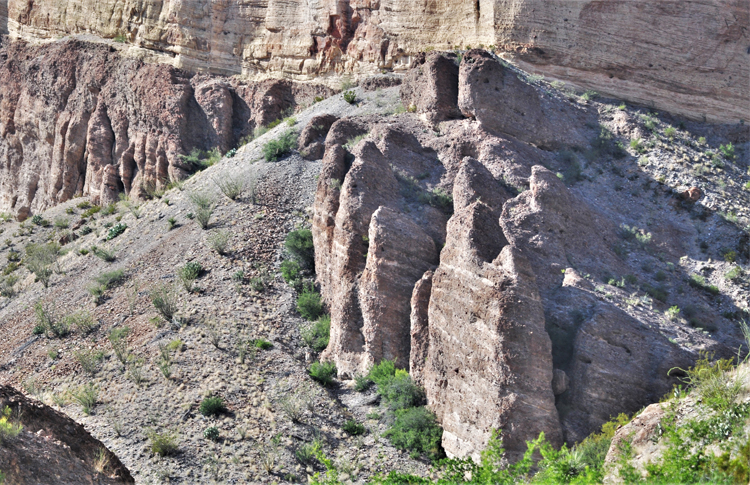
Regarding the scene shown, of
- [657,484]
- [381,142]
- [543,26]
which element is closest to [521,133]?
[381,142]

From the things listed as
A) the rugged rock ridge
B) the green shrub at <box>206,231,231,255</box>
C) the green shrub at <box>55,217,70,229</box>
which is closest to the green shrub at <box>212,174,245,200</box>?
the green shrub at <box>206,231,231,255</box>

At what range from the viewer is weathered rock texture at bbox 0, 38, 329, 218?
39469mm

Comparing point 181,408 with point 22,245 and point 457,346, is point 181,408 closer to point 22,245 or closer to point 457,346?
point 457,346

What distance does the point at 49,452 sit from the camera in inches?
646

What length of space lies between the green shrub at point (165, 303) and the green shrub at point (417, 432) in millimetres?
8611

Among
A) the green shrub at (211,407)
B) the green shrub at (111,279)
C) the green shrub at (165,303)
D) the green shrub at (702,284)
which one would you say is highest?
the green shrub at (702,284)

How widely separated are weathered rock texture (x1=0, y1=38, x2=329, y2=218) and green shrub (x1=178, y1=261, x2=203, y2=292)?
1123cm

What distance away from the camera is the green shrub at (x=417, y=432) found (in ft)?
64.3

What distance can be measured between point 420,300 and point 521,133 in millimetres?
9417

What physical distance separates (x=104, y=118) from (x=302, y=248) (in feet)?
65.1

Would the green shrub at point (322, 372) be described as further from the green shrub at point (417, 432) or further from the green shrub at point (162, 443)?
the green shrub at point (162, 443)

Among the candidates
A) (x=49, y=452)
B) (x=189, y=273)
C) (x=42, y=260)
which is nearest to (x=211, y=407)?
(x=49, y=452)

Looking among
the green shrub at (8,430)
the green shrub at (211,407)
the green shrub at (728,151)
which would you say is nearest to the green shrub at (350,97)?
the green shrub at (728,151)

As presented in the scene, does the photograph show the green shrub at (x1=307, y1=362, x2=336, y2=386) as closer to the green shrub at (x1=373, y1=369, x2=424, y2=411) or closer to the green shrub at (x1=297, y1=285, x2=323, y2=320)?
the green shrub at (x1=373, y1=369, x2=424, y2=411)
